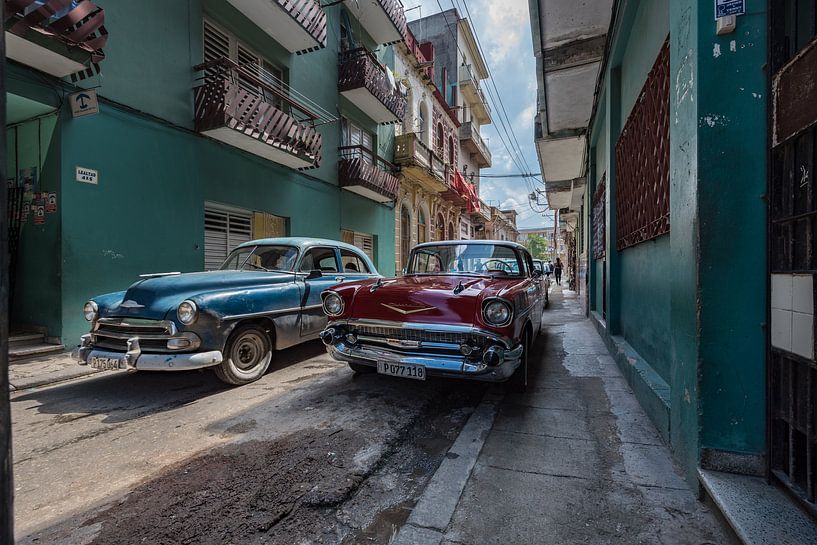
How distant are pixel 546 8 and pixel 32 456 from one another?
6574 millimetres

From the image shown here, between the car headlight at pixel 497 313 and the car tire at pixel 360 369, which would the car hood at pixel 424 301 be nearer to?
the car headlight at pixel 497 313

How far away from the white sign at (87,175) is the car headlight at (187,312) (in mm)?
3793

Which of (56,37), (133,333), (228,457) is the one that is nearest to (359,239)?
(56,37)

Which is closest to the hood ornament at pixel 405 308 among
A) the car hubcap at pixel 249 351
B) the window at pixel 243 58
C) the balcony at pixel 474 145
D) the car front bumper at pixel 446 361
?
the car front bumper at pixel 446 361

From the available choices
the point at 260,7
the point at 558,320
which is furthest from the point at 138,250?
the point at 558,320

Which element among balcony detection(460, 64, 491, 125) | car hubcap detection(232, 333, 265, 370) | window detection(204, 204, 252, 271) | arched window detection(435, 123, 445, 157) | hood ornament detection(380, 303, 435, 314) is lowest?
car hubcap detection(232, 333, 265, 370)

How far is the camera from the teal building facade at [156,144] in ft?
18.6

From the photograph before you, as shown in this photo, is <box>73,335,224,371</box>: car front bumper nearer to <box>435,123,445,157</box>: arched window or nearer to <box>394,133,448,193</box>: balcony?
<box>394,133,448,193</box>: balcony

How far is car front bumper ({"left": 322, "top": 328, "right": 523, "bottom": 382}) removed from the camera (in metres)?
3.14

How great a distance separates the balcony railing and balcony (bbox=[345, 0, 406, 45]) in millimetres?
3369

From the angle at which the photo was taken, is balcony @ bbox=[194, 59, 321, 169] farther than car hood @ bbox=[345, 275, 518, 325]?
Yes

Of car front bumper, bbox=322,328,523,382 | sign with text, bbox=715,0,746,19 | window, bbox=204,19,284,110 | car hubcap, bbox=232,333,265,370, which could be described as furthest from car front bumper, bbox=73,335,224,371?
window, bbox=204,19,284,110

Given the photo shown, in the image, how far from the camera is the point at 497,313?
326 centimetres

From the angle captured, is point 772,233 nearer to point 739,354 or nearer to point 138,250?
point 739,354
